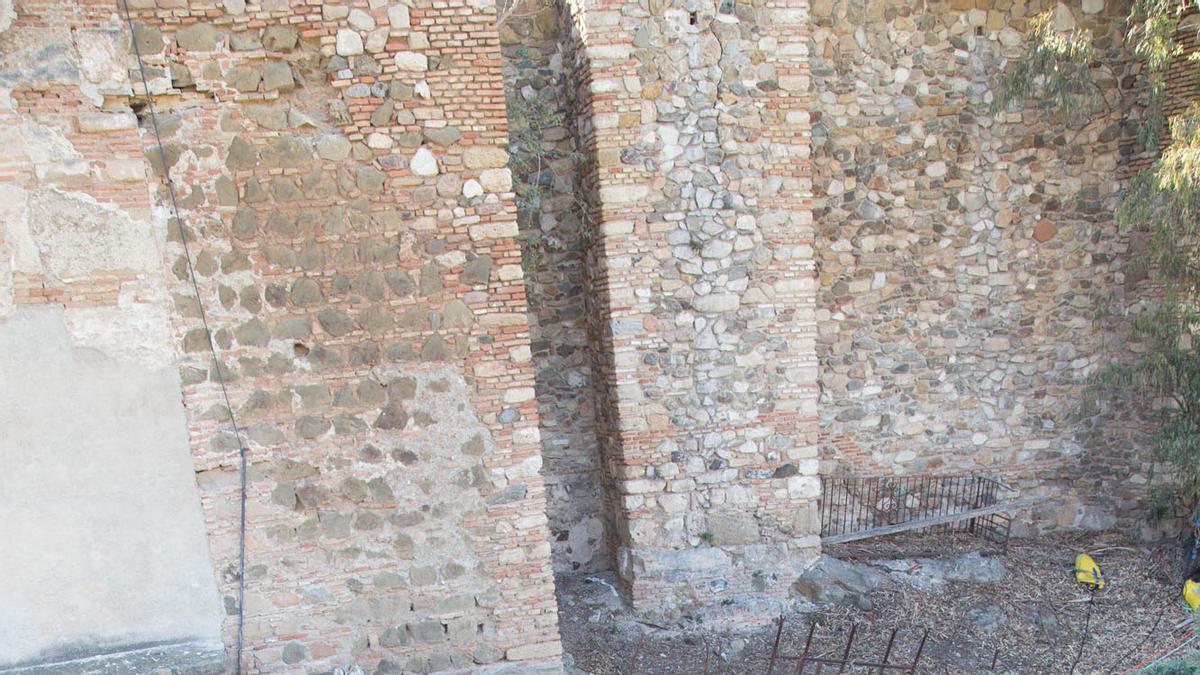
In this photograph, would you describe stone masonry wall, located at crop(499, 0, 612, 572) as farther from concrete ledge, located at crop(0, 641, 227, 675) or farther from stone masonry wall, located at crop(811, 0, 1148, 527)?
concrete ledge, located at crop(0, 641, 227, 675)

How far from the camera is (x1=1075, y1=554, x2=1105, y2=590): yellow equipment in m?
6.12

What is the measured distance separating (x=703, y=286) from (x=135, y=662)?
4215 millimetres

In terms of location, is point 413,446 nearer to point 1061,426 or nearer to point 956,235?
point 956,235

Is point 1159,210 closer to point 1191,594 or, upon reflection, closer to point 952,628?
point 1191,594

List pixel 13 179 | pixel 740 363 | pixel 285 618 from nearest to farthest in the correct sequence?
pixel 13 179, pixel 285 618, pixel 740 363

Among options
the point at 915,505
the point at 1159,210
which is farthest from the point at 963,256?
the point at 915,505

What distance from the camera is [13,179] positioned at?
10.2ft

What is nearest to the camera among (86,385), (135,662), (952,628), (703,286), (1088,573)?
(86,385)

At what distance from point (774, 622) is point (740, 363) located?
7.11 ft

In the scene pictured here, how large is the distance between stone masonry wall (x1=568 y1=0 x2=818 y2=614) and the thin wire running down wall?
1.28 metres

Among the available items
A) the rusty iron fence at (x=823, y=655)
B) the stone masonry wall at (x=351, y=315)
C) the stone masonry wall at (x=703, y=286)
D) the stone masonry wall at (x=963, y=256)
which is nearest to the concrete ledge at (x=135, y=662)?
the stone masonry wall at (x=351, y=315)

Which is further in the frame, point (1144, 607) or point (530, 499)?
point (1144, 607)

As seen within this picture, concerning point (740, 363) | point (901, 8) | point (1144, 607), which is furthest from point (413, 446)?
point (1144, 607)

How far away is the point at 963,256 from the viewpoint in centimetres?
671
